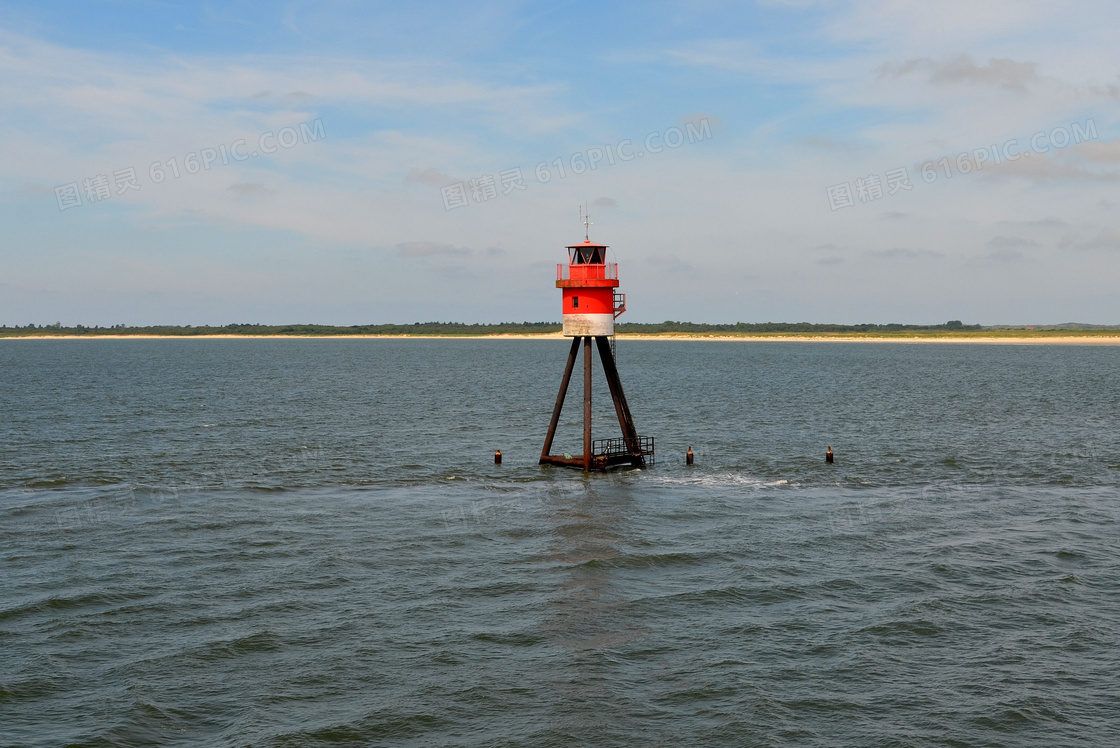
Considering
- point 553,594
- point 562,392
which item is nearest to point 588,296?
point 562,392

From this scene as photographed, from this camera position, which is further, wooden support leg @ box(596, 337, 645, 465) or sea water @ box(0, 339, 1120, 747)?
wooden support leg @ box(596, 337, 645, 465)

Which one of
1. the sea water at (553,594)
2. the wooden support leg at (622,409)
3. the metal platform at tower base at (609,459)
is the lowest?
the sea water at (553,594)

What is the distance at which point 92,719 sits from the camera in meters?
16.2

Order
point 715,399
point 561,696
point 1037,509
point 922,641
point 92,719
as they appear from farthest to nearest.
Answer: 1. point 715,399
2. point 1037,509
3. point 922,641
4. point 561,696
5. point 92,719

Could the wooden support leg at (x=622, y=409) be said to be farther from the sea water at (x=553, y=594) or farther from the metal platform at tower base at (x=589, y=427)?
the sea water at (x=553, y=594)

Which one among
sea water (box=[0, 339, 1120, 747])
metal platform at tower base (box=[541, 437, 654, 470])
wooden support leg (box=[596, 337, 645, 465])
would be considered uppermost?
wooden support leg (box=[596, 337, 645, 465])

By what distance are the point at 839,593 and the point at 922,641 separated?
3.42 meters

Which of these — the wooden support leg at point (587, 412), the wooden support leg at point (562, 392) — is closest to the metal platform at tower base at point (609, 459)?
the wooden support leg at point (587, 412)

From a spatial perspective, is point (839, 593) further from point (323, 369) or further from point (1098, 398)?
point (323, 369)

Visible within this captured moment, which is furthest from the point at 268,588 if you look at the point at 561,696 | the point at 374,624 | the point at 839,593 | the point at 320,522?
the point at 839,593

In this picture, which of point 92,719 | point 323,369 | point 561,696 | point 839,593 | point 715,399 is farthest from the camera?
point 323,369

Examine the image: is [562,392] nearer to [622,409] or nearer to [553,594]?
[622,409]

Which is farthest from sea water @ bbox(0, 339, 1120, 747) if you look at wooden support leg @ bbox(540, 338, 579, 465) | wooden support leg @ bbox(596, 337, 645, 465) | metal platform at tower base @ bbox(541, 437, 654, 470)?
wooden support leg @ bbox(596, 337, 645, 465)

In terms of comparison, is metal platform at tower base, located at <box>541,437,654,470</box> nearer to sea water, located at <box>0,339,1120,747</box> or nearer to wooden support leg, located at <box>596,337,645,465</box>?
wooden support leg, located at <box>596,337,645,465</box>
